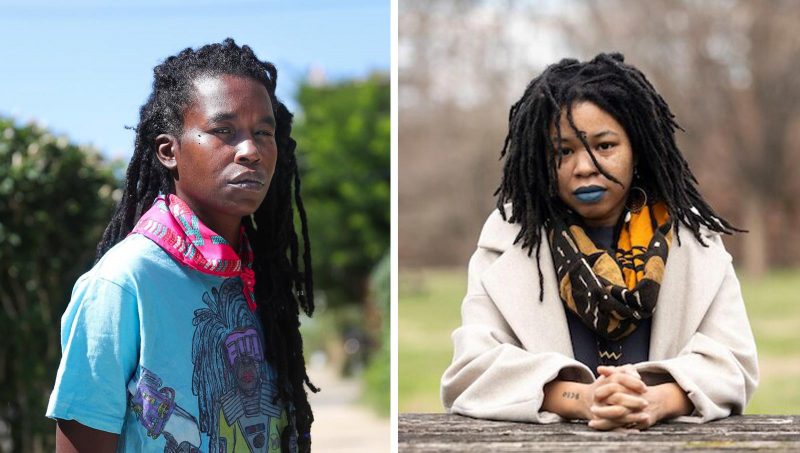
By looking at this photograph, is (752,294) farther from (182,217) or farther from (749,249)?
(182,217)

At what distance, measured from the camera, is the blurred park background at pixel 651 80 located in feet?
64.2

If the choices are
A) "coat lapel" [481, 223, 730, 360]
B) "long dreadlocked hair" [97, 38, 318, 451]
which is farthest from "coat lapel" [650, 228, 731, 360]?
"long dreadlocked hair" [97, 38, 318, 451]

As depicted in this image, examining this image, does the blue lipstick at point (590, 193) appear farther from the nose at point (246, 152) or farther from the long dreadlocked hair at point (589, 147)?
the nose at point (246, 152)

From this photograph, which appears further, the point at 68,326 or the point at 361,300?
the point at 361,300

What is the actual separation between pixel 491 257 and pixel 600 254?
0.34 meters

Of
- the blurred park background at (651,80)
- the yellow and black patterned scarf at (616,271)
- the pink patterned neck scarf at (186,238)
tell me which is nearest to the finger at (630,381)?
the yellow and black patterned scarf at (616,271)

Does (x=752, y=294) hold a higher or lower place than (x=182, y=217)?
higher

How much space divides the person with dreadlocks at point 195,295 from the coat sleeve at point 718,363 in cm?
96

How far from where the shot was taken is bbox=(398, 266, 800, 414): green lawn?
9.49 m

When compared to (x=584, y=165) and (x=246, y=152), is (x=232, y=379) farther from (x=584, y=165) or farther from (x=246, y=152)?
(x=584, y=165)

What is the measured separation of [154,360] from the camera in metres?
2.36

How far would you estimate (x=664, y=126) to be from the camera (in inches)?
120

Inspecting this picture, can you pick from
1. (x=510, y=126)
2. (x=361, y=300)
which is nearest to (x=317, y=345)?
(x=361, y=300)

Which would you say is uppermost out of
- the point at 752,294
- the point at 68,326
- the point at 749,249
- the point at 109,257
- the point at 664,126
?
the point at 749,249
